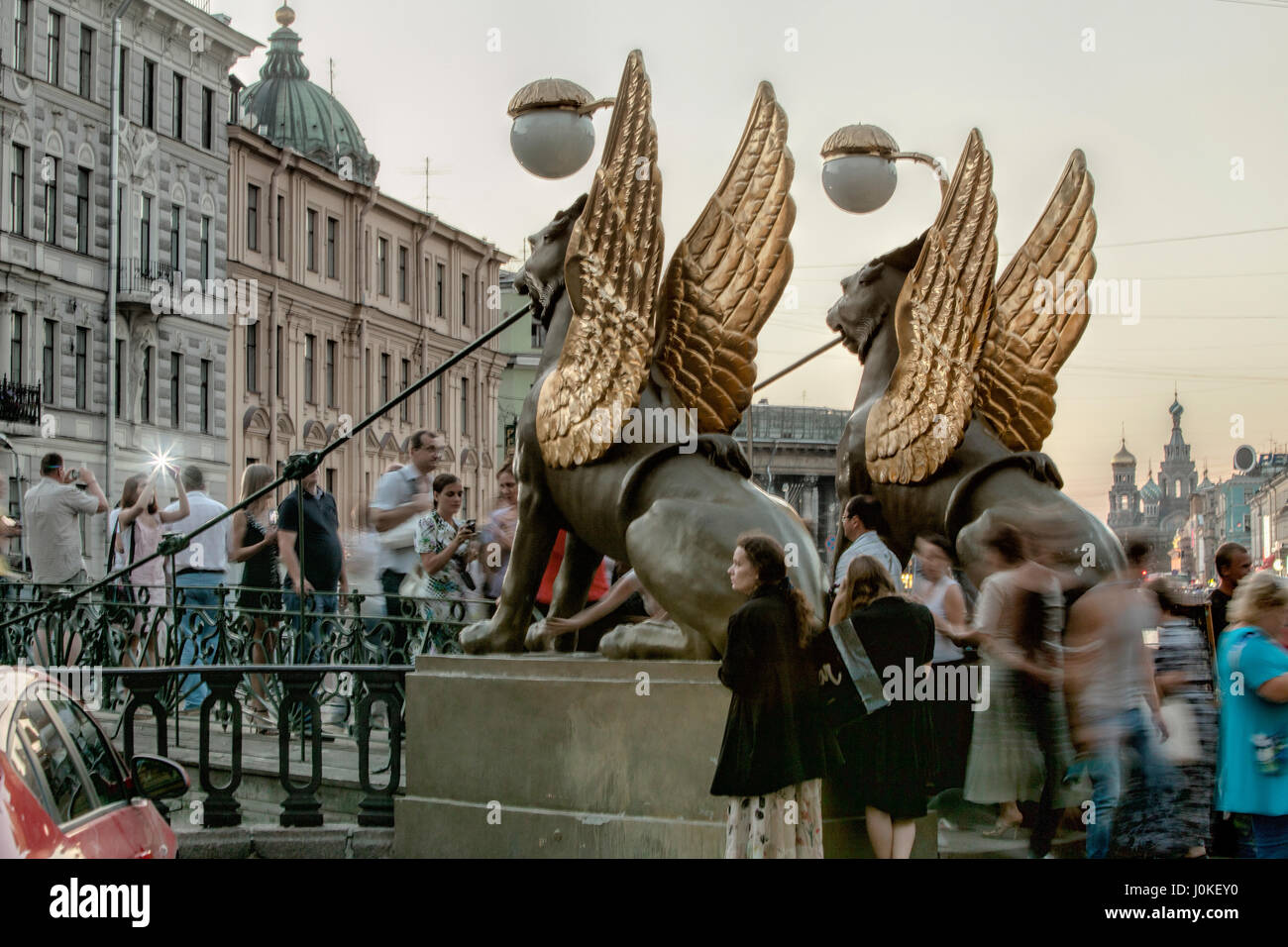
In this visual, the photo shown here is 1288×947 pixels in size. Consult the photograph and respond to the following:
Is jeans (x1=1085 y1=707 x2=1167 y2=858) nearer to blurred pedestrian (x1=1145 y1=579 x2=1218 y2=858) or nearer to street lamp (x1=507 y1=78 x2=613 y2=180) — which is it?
blurred pedestrian (x1=1145 y1=579 x2=1218 y2=858)

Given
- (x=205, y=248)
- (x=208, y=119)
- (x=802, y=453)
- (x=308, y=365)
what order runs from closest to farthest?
(x=205, y=248)
(x=208, y=119)
(x=308, y=365)
(x=802, y=453)

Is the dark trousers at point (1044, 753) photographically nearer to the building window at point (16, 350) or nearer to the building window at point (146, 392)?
the building window at point (16, 350)

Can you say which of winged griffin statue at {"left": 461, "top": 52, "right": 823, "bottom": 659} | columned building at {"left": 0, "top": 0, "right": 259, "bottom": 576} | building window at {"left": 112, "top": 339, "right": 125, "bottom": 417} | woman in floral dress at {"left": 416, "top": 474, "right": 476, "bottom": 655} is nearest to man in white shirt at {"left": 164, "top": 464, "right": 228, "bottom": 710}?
woman in floral dress at {"left": 416, "top": 474, "right": 476, "bottom": 655}

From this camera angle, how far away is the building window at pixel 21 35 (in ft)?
117

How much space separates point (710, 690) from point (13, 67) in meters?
33.8

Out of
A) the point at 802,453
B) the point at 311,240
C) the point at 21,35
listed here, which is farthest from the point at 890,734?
the point at 802,453

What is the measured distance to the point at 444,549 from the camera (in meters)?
9.99

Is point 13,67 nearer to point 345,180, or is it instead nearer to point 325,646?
point 345,180

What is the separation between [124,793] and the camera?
4551 mm

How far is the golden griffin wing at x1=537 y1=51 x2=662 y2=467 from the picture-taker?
22.2ft

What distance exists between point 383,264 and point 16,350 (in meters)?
15.0

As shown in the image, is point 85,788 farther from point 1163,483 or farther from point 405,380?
point 1163,483

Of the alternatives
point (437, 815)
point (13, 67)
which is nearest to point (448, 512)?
point (437, 815)

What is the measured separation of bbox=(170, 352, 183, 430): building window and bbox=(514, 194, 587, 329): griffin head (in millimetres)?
35124
